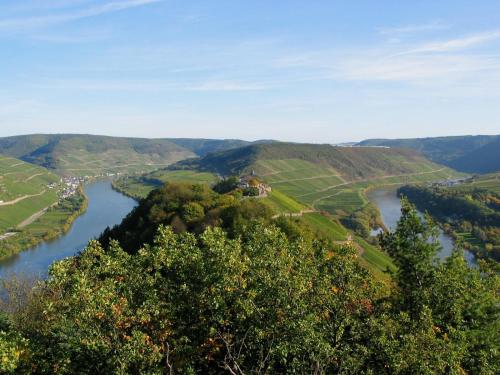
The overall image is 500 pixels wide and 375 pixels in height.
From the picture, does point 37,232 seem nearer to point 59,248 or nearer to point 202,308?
point 59,248

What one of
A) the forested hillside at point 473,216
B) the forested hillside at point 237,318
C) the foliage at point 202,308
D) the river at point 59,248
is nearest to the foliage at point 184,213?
the river at point 59,248

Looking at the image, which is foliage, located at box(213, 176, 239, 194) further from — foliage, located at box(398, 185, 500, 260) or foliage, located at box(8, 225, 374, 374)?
foliage, located at box(8, 225, 374, 374)

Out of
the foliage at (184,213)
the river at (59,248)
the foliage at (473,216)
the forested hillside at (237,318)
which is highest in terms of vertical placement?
the forested hillside at (237,318)

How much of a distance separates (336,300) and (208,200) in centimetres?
6357

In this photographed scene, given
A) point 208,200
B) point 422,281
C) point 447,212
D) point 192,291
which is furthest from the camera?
point 447,212

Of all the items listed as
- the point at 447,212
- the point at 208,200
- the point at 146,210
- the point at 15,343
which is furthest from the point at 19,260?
the point at 447,212

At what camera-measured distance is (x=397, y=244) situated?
26375 millimetres

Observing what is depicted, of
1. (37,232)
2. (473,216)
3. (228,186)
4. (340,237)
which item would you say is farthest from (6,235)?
(473,216)

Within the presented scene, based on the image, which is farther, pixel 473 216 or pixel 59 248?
pixel 473 216

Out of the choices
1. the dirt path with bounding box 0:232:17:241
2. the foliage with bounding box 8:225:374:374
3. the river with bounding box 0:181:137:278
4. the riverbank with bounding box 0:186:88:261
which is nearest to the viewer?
the foliage with bounding box 8:225:374:374

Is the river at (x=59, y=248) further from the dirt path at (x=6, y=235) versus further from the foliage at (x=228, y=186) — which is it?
the foliage at (x=228, y=186)

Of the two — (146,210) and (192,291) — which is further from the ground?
(192,291)

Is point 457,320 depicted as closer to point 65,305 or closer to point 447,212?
point 65,305

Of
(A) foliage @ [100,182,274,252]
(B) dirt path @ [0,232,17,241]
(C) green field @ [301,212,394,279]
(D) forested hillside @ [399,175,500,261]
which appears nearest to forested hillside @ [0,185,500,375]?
(A) foliage @ [100,182,274,252]
